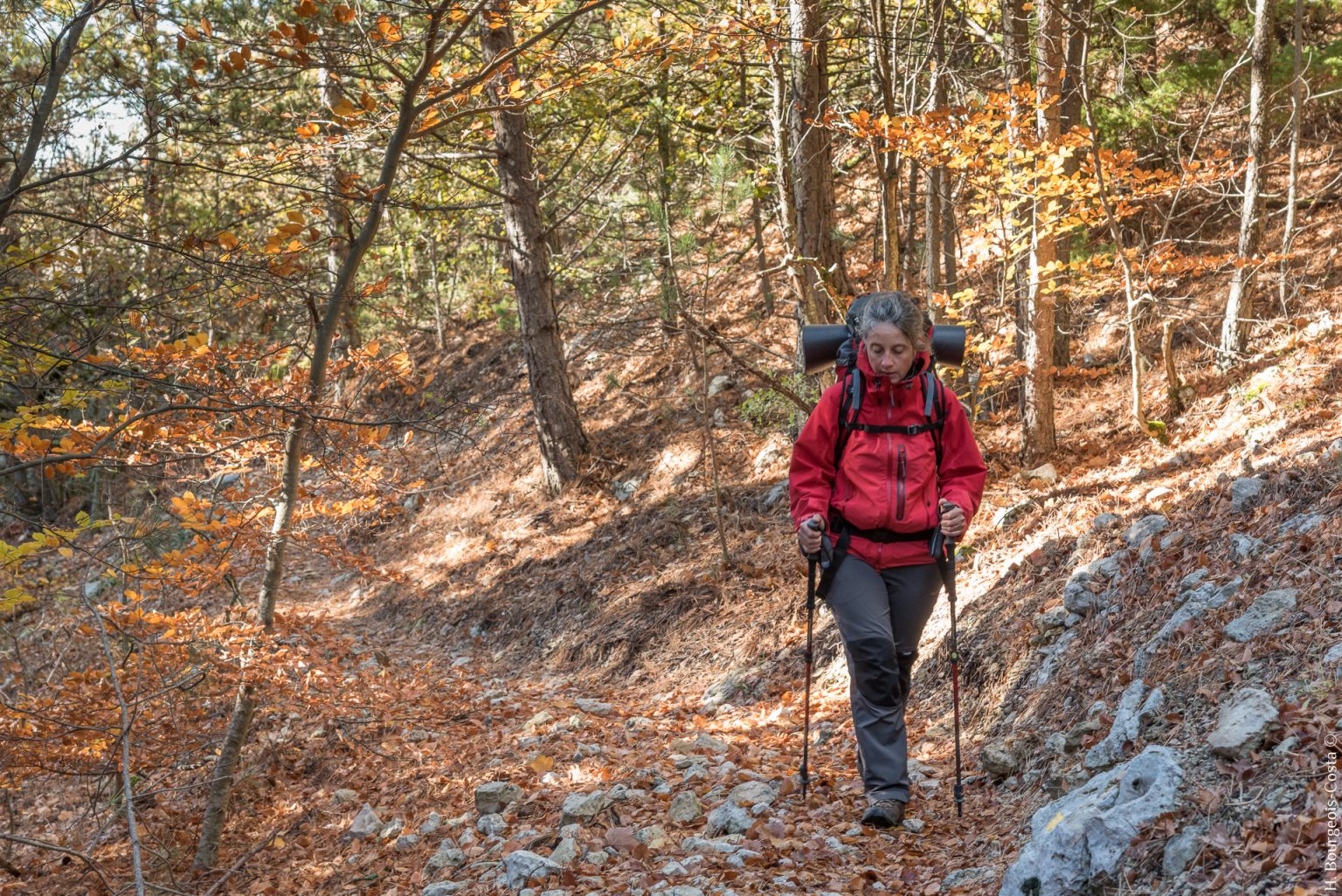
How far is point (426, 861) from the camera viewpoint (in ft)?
17.6

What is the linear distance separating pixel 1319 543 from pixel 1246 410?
4.19m

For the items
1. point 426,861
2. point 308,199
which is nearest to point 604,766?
point 426,861

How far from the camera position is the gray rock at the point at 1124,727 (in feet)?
13.0

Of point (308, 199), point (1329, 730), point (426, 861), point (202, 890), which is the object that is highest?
point (308, 199)

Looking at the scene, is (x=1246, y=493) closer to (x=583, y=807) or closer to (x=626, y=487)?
(x=583, y=807)

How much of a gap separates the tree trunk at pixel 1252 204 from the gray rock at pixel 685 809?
7526 mm

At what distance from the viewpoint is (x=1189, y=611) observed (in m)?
4.55

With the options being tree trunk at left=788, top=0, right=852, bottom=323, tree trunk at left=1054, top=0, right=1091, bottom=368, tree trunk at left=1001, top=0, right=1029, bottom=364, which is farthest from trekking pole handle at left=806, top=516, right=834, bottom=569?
tree trunk at left=1054, top=0, right=1091, bottom=368

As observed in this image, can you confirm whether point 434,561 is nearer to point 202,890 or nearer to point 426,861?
point 202,890

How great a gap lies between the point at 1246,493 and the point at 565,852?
4203mm

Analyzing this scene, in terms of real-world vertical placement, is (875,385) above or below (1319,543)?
above

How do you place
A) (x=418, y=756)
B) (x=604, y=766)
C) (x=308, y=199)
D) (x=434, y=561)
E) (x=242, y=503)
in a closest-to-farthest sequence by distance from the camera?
(x=308, y=199), (x=604, y=766), (x=242, y=503), (x=418, y=756), (x=434, y=561)

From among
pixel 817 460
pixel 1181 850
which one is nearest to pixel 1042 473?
pixel 817 460

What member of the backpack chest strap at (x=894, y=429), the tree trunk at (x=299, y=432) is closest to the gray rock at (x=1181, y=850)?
the backpack chest strap at (x=894, y=429)
